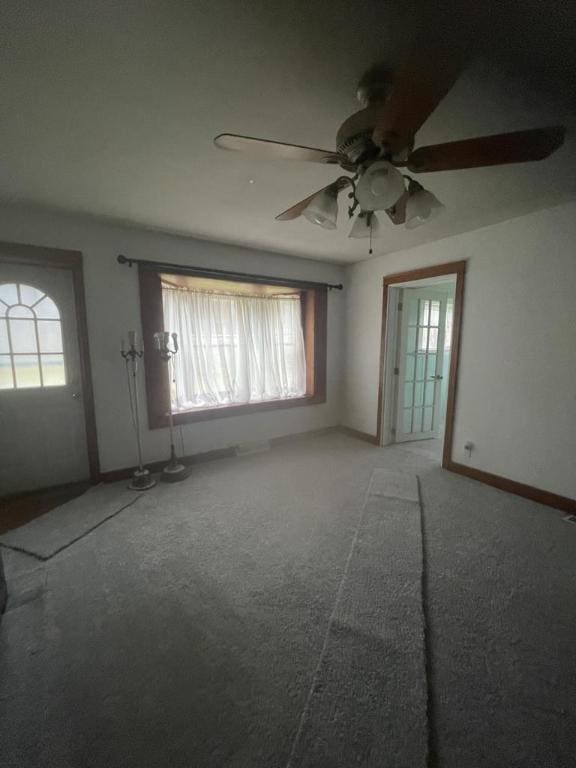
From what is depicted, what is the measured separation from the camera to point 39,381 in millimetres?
2564

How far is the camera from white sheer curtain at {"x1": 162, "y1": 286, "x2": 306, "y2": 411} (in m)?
3.17

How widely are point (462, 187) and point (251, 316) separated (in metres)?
2.29

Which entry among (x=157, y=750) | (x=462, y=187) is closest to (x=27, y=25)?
(x=462, y=187)

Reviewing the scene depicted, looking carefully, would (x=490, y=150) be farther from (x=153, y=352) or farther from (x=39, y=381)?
(x=39, y=381)

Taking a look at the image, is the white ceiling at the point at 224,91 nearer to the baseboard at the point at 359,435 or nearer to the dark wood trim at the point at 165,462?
the dark wood trim at the point at 165,462

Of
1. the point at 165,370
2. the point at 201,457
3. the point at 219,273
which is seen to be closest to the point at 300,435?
the point at 201,457

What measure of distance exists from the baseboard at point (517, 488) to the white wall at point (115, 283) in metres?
2.46

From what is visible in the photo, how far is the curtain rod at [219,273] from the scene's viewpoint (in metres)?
2.74

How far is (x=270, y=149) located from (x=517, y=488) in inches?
122

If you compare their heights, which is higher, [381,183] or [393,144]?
[393,144]

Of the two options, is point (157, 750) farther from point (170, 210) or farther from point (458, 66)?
point (170, 210)

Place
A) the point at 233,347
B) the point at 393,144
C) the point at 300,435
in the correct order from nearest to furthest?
1. the point at 393,144
2. the point at 233,347
3. the point at 300,435

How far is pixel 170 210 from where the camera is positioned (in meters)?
2.33

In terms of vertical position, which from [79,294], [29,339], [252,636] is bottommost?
[252,636]
